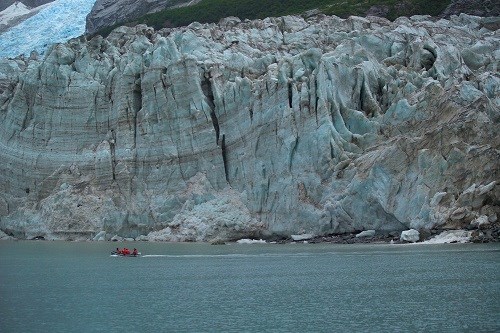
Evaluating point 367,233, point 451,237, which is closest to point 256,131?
point 367,233

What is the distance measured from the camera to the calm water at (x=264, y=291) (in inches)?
942

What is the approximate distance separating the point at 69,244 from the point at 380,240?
25.1 metres

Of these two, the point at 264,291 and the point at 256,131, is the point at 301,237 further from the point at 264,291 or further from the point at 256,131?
the point at 264,291

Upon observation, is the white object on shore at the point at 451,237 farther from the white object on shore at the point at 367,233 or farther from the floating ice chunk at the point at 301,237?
the floating ice chunk at the point at 301,237

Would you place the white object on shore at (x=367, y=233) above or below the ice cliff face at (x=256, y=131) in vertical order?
below

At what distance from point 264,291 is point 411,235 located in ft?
68.3

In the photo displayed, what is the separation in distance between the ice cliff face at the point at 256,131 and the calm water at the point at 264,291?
614 cm

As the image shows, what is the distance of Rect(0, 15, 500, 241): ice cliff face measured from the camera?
5222 centimetres

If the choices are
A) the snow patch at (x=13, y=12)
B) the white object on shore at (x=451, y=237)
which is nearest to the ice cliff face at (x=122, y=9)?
the snow patch at (x=13, y=12)

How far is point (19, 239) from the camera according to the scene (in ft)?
231

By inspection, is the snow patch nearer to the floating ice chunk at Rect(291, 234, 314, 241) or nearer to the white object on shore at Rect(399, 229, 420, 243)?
the floating ice chunk at Rect(291, 234, 314, 241)

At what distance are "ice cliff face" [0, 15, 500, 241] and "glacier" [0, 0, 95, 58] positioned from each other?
133ft

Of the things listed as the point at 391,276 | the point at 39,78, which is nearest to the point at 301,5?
the point at 39,78

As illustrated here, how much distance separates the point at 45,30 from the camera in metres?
122
